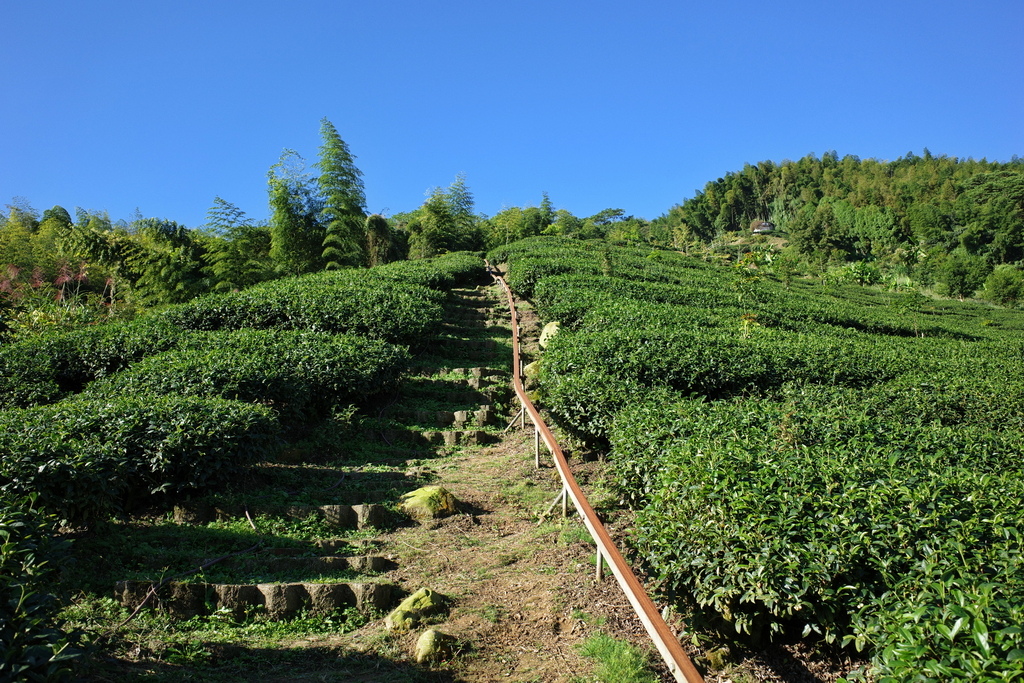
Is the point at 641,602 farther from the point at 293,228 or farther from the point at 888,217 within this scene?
the point at 888,217

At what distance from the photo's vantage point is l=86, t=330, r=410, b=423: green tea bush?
770 cm

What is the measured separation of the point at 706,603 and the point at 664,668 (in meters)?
0.57

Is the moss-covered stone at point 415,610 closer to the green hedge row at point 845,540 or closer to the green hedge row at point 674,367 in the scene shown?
the green hedge row at point 845,540

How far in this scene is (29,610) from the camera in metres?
2.66

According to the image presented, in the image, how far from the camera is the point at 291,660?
12.4ft

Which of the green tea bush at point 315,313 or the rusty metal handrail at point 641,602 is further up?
the green tea bush at point 315,313

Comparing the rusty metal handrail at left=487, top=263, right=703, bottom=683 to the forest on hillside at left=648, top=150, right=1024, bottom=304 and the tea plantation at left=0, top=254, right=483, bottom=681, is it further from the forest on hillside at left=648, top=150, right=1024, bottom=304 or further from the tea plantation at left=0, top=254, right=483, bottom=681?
the forest on hillside at left=648, top=150, right=1024, bottom=304

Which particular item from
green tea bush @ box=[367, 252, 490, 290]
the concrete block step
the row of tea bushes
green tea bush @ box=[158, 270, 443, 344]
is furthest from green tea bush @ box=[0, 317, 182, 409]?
green tea bush @ box=[367, 252, 490, 290]

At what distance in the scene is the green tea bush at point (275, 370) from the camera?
25.3 ft

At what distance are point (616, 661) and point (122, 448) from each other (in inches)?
178

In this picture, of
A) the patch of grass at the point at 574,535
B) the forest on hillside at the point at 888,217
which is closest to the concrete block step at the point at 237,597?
the patch of grass at the point at 574,535

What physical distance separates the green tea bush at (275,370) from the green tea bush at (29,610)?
4.17m

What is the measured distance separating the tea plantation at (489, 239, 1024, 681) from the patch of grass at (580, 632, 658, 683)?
47cm

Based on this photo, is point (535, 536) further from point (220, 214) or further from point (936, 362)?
point (220, 214)
